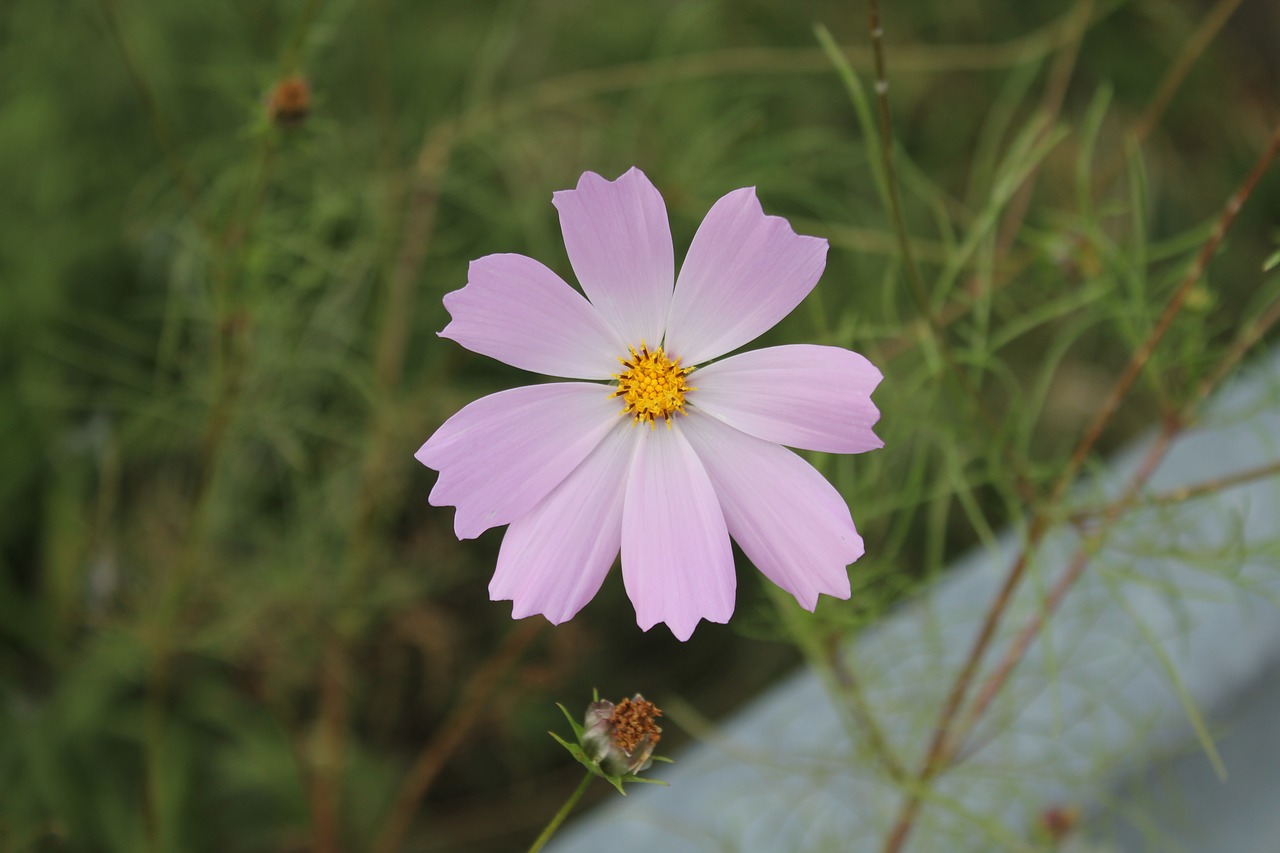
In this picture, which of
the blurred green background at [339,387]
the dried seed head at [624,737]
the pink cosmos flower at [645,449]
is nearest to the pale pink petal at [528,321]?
the pink cosmos flower at [645,449]

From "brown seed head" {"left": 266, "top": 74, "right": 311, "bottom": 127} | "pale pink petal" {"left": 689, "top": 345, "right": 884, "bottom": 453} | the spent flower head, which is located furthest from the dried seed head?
"brown seed head" {"left": 266, "top": 74, "right": 311, "bottom": 127}

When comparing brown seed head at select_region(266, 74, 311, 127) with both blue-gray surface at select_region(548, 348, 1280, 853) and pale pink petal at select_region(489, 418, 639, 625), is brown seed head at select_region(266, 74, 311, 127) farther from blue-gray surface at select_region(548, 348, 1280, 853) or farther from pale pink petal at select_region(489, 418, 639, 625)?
blue-gray surface at select_region(548, 348, 1280, 853)

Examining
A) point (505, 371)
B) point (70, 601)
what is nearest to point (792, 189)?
point (505, 371)

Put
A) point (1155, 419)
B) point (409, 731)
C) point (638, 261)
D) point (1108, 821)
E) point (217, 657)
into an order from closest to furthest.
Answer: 1. point (638, 261)
2. point (1108, 821)
3. point (217, 657)
4. point (409, 731)
5. point (1155, 419)

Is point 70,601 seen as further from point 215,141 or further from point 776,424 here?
point 776,424

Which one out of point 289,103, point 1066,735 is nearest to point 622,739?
point 289,103

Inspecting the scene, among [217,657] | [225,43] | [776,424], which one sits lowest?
[776,424]

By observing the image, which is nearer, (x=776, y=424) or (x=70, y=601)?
(x=776, y=424)

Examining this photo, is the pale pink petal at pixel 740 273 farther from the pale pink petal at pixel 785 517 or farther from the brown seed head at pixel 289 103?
the brown seed head at pixel 289 103
